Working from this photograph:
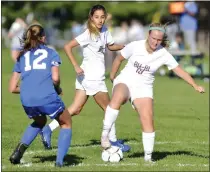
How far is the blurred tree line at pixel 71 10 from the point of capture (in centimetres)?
5388

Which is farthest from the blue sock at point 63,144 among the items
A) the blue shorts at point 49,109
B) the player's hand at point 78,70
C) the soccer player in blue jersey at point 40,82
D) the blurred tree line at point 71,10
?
the blurred tree line at point 71,10

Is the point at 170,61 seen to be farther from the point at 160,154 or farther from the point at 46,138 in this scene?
the point at 46,138

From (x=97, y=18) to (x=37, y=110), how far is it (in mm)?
2263

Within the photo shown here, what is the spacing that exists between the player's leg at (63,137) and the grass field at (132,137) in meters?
0.16

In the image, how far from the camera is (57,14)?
58.2 metres

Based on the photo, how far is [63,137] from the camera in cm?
922

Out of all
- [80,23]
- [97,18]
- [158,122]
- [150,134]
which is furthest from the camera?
[80,23]

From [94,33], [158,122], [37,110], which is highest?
[94,33]

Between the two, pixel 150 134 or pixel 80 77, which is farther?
pixel 80 77

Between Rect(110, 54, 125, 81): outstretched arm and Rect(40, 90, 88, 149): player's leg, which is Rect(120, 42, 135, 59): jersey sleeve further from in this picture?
Rect(40, 90, 88, 149): player's leg

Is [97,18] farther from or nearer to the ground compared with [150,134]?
farther from the ground

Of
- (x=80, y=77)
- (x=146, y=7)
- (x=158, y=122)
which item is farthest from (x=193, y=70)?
(x=146, y=7)

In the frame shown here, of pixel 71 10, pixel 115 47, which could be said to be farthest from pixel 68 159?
pixel 71 10

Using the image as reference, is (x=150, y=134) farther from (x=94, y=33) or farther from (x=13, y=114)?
(x=13, y=114)
